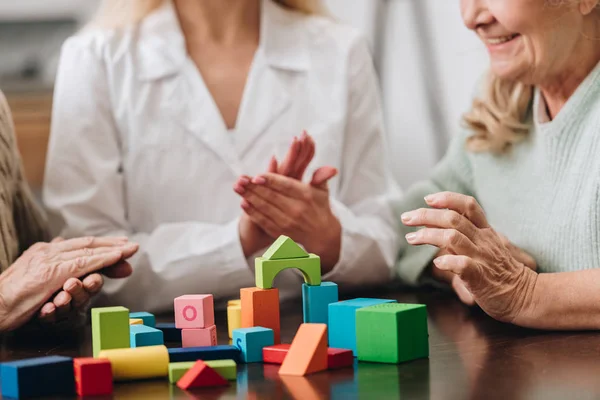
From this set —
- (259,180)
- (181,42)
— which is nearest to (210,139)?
(181,42)

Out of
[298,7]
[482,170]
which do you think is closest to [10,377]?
[482,170]

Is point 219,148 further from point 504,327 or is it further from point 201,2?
point 504,327

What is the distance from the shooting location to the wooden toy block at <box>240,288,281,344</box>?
112cm

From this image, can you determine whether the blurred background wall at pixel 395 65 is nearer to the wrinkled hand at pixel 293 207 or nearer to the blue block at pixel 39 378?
the wrinkled hand at pixel 293 207

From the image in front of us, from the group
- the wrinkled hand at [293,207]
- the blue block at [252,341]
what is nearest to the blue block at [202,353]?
the blue block at [252,341]

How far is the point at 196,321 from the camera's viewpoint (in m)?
1.12

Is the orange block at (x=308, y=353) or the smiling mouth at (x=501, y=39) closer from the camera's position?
the orange block at (x=308, y=353)

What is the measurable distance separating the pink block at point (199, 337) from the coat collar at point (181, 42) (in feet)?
2.43

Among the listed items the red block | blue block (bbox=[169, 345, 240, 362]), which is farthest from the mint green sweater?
blue block (bbox=[169, 345, 240, 362])

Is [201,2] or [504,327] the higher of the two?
[201,2]

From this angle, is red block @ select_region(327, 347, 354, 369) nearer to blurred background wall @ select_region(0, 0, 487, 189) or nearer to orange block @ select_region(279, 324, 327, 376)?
orange block @ select_region(279, 324, 327, 376)

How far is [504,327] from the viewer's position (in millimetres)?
1244

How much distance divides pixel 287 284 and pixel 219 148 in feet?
0.95

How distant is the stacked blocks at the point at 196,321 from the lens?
44.0 inches
